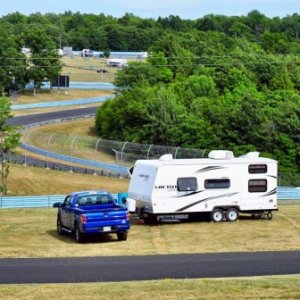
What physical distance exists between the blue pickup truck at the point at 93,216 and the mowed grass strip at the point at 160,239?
1.45 feet

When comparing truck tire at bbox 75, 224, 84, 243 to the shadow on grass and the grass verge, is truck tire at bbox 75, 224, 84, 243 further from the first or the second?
the grass verge

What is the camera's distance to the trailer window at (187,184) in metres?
31.8

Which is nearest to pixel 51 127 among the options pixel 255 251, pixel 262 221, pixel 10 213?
pixel 10 213

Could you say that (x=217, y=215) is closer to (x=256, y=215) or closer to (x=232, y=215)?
(x=232, y=215)

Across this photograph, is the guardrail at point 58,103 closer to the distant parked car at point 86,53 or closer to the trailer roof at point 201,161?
the distant parked car at point 86,53

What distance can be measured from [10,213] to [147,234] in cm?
941

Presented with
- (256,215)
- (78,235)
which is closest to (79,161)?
(256,215)

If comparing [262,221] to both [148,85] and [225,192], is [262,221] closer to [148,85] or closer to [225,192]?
[225,192]

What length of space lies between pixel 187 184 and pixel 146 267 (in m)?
10.4

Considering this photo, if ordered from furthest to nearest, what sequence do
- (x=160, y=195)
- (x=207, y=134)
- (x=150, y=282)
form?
(x=207, y=134) < (x=160, y=195) < (x=150, y=282)

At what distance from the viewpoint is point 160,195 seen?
31516 mm

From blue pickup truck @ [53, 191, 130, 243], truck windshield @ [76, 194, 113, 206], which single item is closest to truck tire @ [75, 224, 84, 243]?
blue pickup truck @ [53, 191, 130, 243]

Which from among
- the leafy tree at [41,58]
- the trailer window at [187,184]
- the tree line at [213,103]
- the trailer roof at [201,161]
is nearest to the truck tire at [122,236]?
the trailer window at [187,184]

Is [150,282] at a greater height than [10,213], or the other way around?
[150,282]
